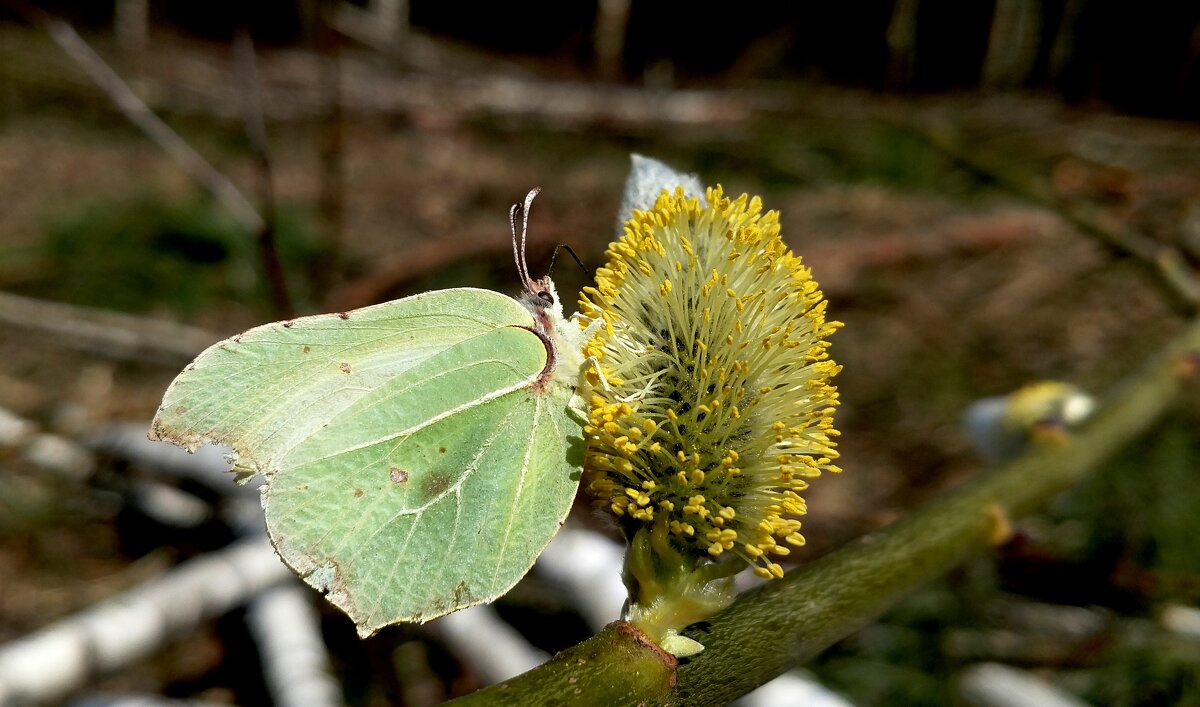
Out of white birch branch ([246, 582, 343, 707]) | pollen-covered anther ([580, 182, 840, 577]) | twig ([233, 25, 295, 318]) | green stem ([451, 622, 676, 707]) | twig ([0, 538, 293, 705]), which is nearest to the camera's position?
green stem ([451, 622, 676, 707])

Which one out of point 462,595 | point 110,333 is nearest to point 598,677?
point 462,595

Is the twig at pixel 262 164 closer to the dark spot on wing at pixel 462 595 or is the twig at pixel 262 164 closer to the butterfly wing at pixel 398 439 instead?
the butterfly wing at pixel 398 439

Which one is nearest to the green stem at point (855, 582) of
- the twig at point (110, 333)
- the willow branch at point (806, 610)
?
the willow branch at point (806, 610)

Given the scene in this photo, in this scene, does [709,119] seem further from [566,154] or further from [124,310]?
[124,310]

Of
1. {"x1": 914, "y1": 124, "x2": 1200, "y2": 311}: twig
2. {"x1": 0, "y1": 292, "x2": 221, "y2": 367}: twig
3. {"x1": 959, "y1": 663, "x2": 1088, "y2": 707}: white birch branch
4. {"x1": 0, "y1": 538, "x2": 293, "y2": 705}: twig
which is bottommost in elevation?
{"x1": 959, "y1": 663, "x2": 1088, "y2": 707}: white birch branch

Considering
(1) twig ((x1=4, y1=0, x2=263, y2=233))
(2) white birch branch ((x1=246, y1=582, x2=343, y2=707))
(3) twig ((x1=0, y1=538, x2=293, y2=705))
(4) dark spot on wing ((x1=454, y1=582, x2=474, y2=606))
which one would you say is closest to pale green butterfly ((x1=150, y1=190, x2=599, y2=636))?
(4) dark spot on wing ((x1=454, y1=582, x2=474, y2=606))

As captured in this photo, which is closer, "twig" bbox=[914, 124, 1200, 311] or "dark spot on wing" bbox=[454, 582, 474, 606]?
"dark spot on wing" bbox=[454, 582, 474, 606]

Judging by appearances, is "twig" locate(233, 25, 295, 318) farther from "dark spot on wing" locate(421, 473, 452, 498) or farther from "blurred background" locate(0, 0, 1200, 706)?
"dark spot on wing" locate(421, 473, 452, 498)

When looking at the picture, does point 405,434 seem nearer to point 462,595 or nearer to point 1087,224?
point 462,595
